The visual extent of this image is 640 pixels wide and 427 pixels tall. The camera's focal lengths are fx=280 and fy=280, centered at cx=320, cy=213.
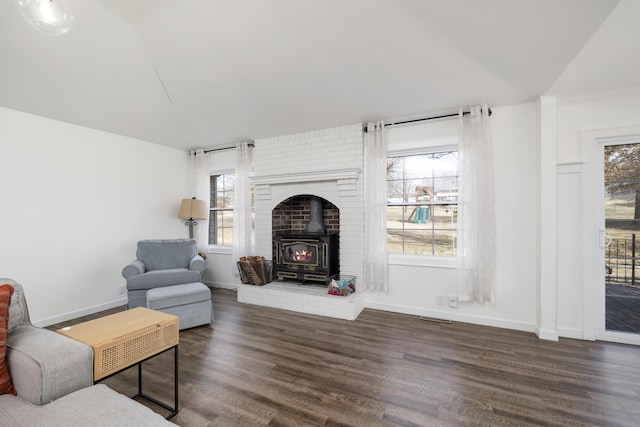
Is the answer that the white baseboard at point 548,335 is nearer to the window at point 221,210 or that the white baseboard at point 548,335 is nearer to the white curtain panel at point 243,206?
the white curtain panel at point 243,206

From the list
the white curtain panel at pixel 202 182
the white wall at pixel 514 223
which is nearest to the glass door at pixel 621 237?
the white wall at pixel 514 223

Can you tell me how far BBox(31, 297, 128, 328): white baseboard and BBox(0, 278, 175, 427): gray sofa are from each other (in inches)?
95.5

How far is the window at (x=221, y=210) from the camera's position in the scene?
197 inches

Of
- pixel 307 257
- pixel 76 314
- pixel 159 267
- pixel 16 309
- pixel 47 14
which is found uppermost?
pixel 47 14

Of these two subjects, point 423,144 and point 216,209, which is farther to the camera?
point 216,209

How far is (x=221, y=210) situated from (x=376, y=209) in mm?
2892

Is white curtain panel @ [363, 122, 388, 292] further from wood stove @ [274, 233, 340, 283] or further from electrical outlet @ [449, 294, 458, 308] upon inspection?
electrical outlet @ [449, 294, 458, 308]

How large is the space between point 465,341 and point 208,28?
3745mm

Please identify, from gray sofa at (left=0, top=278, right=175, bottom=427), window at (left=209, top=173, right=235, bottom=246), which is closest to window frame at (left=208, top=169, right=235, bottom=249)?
window at (left=209, top=173, right=235, bottom=246)

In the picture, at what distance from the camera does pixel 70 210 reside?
139 inches

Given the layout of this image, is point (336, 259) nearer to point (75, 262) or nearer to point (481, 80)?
point (481, 80)

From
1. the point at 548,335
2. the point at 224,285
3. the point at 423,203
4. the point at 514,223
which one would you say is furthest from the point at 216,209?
the point at 548,335

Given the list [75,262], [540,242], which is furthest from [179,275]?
[540,242]

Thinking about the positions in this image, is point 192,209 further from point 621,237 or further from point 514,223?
point 621,237
